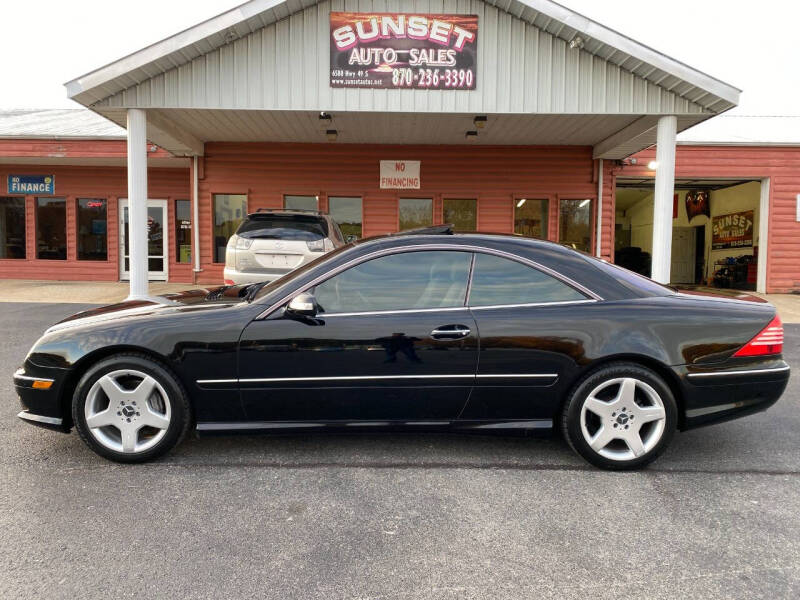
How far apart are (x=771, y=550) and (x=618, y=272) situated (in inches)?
66.0

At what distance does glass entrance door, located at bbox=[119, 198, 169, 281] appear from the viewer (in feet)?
47.6

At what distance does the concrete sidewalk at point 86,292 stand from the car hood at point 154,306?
25.8 ft

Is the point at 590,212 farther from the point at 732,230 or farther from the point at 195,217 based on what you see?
the point at 195,217

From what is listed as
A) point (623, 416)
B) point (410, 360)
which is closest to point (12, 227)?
point (410, 360)

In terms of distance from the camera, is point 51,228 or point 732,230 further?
point 732,230

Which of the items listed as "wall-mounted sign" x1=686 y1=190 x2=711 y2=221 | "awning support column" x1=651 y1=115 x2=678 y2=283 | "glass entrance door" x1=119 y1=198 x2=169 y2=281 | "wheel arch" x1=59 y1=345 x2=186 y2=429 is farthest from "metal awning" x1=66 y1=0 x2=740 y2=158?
"wall-mounted sign" x1=686 y1=190 x2=711 y2=221

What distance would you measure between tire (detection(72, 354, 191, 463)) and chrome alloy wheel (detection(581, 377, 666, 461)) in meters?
2.36

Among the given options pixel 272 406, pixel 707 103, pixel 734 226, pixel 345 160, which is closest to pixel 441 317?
pixel 272 406

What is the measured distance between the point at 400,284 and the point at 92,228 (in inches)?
557

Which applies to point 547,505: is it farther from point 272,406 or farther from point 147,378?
point 147,378

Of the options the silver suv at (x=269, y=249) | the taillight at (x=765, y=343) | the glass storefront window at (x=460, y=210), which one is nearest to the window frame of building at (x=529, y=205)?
the glass storefront window at (x=460, y=210)

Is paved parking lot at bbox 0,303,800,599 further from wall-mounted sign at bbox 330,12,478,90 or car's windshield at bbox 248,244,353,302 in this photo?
wall-mounted sign at bbox 330,12,478,90

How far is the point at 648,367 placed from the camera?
126 inches

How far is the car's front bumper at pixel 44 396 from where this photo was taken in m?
3.13
